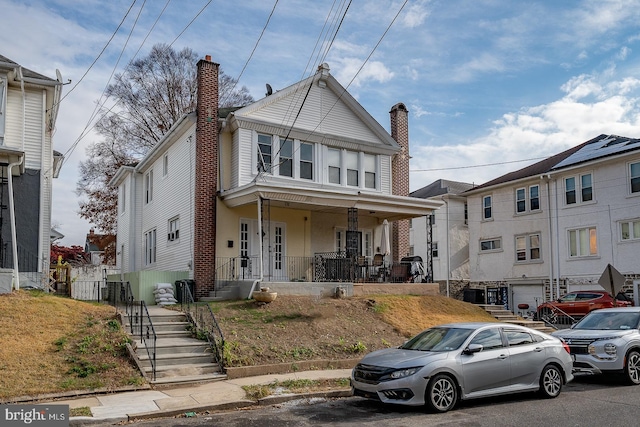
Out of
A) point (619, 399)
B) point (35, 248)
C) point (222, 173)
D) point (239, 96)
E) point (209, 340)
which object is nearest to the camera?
point (619, 399)

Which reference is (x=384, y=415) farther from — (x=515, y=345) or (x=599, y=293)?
(x=599, y=293)

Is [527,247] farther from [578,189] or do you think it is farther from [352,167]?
[352,167]

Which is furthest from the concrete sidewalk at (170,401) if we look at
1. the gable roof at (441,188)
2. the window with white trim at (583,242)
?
the gable roof at (441,188)

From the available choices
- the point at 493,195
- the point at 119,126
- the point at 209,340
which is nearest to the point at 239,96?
the point at 119,126

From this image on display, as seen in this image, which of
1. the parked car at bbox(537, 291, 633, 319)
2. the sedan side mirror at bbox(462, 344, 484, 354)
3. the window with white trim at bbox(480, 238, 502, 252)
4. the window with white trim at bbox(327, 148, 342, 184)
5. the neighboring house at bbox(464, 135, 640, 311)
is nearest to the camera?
the sedan side mirror at bbox(462, 344, 484, 354)

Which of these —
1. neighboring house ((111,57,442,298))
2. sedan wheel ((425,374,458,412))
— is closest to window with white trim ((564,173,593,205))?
neighboring house ((111,57,442,298))

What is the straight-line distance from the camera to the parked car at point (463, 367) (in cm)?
941

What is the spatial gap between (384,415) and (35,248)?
14.2m

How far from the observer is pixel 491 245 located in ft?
124

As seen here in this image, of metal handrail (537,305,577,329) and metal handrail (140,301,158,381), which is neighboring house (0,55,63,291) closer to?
A: metal handrail (140,301,158,381)

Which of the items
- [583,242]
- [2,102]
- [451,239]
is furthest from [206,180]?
[451,239]

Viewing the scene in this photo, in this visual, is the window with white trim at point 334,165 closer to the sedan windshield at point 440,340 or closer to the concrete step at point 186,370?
the concrete step at point 186,370

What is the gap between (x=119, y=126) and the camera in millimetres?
37906

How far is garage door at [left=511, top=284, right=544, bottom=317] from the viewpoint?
34.0 m
